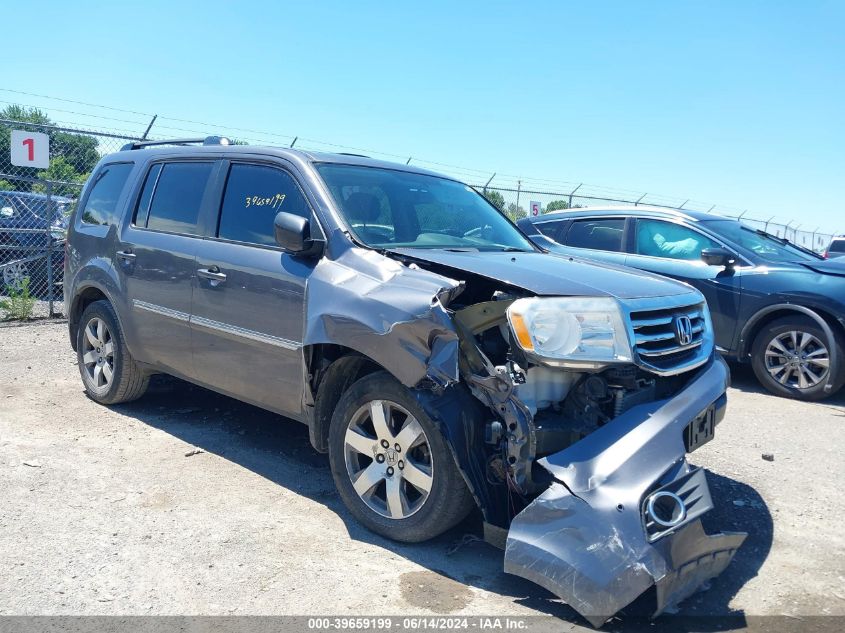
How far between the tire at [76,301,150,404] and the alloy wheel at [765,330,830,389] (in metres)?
5.77

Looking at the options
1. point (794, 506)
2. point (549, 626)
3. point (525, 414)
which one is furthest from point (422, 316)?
point (794, 506)

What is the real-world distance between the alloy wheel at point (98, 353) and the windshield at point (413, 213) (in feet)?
8.43

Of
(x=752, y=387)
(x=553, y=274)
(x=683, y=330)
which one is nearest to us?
(x=553, y=274)

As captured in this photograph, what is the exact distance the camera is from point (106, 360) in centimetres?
582

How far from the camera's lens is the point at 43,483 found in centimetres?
433

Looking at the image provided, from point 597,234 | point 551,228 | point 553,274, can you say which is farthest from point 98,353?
point 597,234

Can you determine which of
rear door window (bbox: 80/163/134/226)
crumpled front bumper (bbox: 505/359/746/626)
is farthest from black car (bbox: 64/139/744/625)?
rear door window (bbox: 80/163/134/226)

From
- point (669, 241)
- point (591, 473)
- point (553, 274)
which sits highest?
point (669, 241)

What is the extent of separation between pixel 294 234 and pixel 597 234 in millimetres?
5329

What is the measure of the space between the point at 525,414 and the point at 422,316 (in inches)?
25.4

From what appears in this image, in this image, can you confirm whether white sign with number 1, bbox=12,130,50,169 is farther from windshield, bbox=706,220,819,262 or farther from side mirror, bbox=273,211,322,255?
windshield, bbox=706,220,819,262

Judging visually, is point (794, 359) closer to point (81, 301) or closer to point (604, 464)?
point (604, 464)

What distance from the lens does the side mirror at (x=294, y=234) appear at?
12.6 feet

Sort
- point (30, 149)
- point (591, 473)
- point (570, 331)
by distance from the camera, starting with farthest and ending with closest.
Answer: point (30, 149), point (570, 331), point (591, 473)
